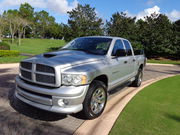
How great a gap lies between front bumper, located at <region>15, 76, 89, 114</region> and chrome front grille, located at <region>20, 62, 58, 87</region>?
12 cm

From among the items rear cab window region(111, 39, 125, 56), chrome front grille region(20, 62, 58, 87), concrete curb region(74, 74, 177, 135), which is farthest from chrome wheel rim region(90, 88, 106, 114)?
rear cab window region(111, 39, 125, 56)

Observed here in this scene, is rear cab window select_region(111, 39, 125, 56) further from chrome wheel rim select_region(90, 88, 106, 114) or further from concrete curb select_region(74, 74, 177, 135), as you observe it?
concrete curb select_region(74, 74, 177, 135)

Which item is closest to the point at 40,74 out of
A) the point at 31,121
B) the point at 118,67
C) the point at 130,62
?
the point at 31,121

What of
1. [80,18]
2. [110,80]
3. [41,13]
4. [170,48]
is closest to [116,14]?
[80,18]

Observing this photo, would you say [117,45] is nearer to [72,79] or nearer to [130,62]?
[130,62]

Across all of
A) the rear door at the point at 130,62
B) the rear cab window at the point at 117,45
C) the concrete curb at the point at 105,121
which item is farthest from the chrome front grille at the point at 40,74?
the rear door at the point at 130,62

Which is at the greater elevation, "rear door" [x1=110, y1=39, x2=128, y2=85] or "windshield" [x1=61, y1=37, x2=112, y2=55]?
"windshield" [x1=61, y1=37, x2=112, y2=55]

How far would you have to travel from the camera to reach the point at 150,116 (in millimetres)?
3600

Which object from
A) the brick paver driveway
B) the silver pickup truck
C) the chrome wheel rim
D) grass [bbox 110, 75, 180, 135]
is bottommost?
the brick paver driveway

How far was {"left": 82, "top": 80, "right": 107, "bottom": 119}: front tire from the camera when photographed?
3098mm

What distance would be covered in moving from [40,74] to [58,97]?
1.92 feet

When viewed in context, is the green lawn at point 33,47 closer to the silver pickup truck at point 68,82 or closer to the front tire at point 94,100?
the silver pickup truck at point 68,82

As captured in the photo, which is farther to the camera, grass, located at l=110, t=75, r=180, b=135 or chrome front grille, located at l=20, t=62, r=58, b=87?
grass, located at l=110, t=75, r=180, b=135

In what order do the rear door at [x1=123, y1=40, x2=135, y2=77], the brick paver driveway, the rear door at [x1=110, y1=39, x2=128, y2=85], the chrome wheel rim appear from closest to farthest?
the brick paver driveway, the chrome wheel rim, the rear door at [x1=110, y1=39, x2=128, y2=85], the rear door at [x1=123, y1=40, x2=135, y2=77]
